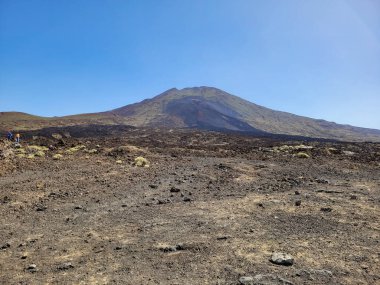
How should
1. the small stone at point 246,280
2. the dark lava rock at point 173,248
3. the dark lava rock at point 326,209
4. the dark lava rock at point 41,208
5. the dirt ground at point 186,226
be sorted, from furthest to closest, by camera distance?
1. the dark lava rock at point 41,208
2. the dark lava rock at point 326,209
3. the dark lava rock at point 173,248
4. the dirt ground at point 186,226
5. the small stone at point 246,280

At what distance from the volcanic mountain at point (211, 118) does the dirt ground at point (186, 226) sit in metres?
69.1

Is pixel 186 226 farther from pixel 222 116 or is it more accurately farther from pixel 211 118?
pixel 222 116

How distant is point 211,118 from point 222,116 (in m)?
3.88

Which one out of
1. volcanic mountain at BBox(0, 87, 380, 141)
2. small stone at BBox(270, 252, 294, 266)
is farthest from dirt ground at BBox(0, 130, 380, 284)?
volcanic mountain at BBox(0, 87, 380, 141)

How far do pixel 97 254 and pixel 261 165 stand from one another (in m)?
14.2

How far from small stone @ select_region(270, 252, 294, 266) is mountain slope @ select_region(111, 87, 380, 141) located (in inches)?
3443

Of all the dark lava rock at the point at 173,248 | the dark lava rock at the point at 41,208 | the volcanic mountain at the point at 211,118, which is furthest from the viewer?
the volcanic mountain at the point at 211,118

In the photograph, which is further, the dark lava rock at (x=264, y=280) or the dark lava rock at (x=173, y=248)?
the dark lava rock at (x=173, y=248)

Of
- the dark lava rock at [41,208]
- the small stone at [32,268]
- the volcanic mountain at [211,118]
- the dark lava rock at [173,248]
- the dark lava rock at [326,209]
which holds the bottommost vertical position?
the small stone at [32,268]

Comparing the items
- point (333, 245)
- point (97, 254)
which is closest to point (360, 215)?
point (333, 245)

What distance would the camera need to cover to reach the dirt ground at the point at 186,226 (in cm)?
650

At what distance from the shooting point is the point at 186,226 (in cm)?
917

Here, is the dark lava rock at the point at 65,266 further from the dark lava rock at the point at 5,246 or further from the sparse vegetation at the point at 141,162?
the sparse vegetation at the point at 141,162

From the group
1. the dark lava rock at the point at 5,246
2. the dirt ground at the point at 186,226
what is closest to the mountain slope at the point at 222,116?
the dirt ground at the point at 186,226
